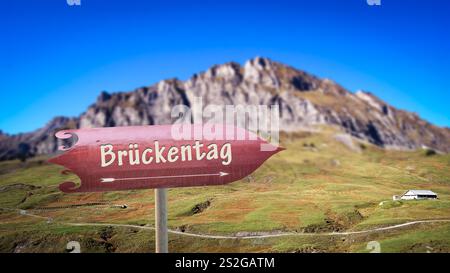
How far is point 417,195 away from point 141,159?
14.3 metres

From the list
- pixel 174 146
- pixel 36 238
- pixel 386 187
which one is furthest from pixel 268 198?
pixel 36 238

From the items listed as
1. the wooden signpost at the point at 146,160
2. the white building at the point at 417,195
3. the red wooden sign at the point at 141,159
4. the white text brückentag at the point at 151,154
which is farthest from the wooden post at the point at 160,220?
the white building at the point at 417,195

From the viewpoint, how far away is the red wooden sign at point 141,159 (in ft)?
44.0

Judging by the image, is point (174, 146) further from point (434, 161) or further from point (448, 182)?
point (434, 161)

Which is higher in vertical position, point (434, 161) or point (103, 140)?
point (103, 140)

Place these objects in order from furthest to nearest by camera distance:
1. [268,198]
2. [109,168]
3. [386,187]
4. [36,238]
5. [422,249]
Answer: [268,198], [386,187], [36,238], [422,249], [109,168]

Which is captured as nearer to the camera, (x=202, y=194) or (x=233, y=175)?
(x=233, y=175)

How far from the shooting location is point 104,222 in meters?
20.2

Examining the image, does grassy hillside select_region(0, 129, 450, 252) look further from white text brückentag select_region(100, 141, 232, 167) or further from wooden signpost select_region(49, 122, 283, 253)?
white text brückentag select_region(100, 141, 232, 167)

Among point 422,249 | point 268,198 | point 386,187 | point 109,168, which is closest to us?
point 109,168

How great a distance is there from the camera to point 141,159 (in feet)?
44.3

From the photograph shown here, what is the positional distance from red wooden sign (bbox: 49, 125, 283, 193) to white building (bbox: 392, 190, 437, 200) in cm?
→ 1035

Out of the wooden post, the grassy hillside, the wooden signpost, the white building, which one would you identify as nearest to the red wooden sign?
the wooden signpost
